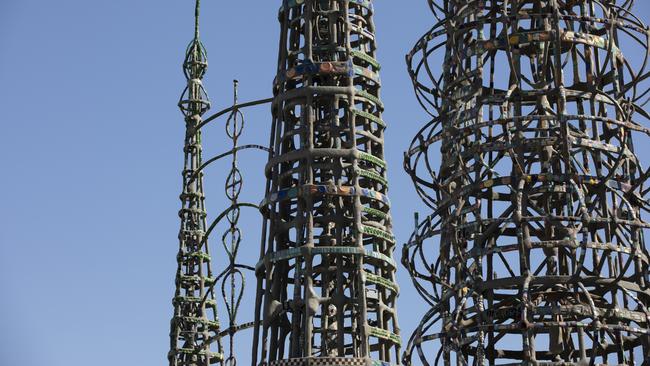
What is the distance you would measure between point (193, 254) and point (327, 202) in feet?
99.3

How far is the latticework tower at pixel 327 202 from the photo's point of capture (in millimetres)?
70312

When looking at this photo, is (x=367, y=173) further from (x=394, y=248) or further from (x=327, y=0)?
(x=327, y=0)

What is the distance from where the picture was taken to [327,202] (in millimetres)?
72250

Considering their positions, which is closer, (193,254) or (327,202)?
(327,202)

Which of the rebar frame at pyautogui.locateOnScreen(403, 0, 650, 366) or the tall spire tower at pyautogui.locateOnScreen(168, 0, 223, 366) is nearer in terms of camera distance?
the rebar frame at pyautogui.locateOnScreen(403, 0, 650, 366)

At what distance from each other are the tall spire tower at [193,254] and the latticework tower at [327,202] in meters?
25.7

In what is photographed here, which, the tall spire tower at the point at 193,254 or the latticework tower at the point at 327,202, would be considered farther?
the tall spire tower at the point at 193,254

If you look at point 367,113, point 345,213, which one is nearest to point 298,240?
point 345,213

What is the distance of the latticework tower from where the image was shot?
231 feet

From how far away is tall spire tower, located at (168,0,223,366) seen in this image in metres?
101

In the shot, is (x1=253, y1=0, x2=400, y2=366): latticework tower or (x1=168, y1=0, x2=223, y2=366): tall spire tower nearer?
(x1=253, y1=0, x2=400, y2=366): latticework tower

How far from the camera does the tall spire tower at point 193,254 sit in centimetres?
10069

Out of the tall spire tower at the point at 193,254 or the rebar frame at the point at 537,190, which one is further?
the tall spire tower at the point at 193,254

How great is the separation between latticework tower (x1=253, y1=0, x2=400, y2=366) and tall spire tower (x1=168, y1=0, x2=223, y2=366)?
25681mm
